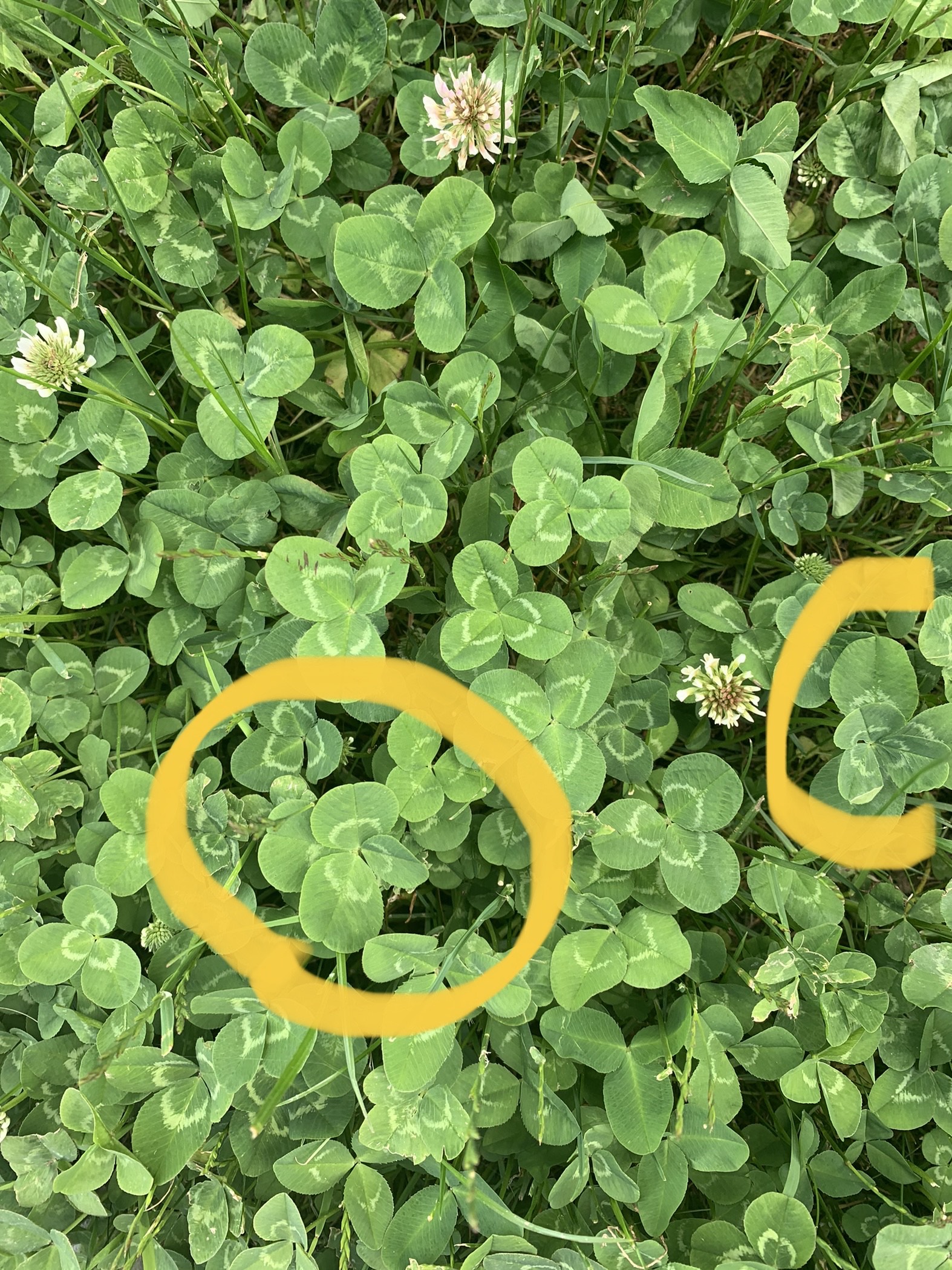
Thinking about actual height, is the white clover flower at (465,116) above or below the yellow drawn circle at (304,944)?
above

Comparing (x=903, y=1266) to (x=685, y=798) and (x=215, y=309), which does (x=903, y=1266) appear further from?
(x=215, y=309)

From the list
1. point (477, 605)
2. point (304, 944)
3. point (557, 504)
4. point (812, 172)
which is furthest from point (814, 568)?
point (304, 944)

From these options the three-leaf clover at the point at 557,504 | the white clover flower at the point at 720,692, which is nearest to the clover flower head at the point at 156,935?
the three-leaf clover at the point at 557,504

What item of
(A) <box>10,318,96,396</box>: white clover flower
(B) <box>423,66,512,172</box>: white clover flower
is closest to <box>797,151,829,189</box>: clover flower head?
(B) <box>423,66,512,172</box>: white clover flower

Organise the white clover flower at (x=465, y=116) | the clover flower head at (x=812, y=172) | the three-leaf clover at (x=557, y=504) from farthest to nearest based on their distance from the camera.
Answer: the clover flower head at (x=812, y=172) < the white clover flower at (x=465, y=116) < the three-leaf clover at (x=557, y=504)

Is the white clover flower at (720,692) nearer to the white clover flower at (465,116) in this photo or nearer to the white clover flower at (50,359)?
the white clover flower at (465,116)

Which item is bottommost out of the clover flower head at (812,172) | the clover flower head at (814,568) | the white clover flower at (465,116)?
the clover flower head at (814,568)
